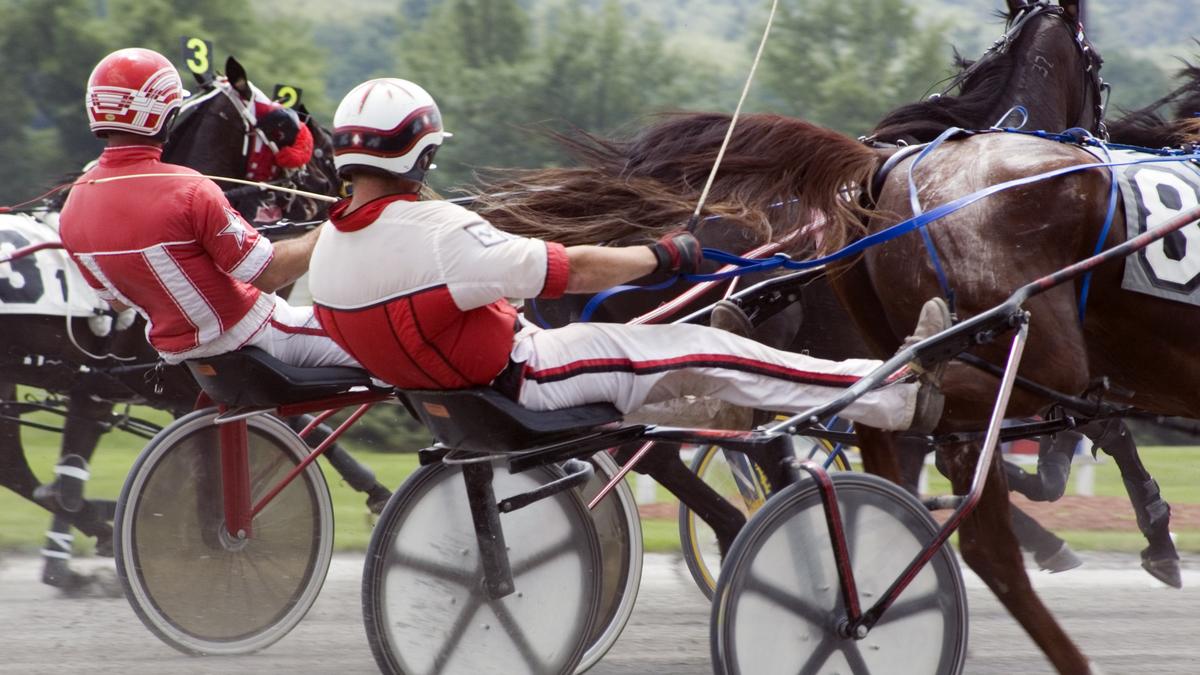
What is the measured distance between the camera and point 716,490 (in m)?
5.14

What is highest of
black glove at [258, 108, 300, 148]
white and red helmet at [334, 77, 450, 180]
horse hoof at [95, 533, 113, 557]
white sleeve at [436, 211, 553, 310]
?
white and red helmet at [334, 77, 450, 180]

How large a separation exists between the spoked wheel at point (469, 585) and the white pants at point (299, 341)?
646 mm

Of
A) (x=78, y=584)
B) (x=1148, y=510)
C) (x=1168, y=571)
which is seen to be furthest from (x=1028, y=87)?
(x=78, y=584)

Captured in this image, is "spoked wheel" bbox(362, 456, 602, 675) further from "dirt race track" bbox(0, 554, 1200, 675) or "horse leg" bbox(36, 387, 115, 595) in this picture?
"horse leg" bbox(36, 387, 115, 595)

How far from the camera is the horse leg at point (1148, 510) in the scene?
5301 mm

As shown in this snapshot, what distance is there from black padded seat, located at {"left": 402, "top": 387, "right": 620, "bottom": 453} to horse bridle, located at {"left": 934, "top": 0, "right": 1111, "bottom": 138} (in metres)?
2.76

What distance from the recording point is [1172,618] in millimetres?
4934

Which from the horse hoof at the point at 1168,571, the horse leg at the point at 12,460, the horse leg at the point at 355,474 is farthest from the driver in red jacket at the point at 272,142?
the horse hoof at the point at 1168,571

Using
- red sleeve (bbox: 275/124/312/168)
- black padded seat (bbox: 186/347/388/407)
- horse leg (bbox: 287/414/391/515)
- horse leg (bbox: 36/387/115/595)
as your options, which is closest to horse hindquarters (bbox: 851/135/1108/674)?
black padded seat (bbox: 186/347/388/407)

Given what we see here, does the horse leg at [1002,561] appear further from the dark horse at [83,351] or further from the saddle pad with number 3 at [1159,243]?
the dark horse at [83,351]

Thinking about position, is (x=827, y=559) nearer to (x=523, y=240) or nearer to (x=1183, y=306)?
(x=523, y=240)

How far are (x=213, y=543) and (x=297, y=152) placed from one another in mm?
2079

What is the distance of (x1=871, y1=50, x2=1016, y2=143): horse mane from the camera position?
5.16 m

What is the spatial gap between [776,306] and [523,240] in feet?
4.67
